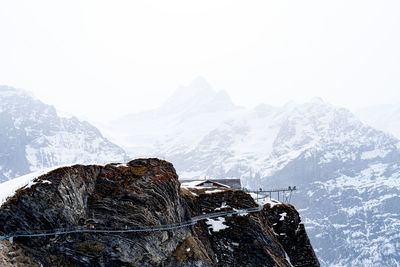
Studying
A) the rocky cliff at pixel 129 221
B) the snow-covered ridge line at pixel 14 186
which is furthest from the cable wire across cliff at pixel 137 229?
the snow-covered ridge line at pixel 14 186

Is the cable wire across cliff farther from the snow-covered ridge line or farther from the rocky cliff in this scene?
the snow-covered ridge line

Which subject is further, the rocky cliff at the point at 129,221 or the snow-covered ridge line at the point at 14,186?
the snow-covered ridge line at the point at 14,186

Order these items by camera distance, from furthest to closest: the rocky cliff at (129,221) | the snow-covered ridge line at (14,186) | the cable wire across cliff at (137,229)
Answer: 1. the snow-covered ridge line at (14,186)
2. the rocky cliff at (129,221)
3. the cable wire across cliff at (137,229)

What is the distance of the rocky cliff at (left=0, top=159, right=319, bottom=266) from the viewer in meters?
51.3

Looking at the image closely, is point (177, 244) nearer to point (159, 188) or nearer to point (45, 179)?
point (159, 188)

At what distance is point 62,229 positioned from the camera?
52.8m

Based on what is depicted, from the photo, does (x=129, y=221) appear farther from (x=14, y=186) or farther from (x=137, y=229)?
(x=14, y=186)

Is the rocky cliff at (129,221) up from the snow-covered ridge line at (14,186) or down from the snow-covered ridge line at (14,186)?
down

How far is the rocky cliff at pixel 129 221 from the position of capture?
51344mm

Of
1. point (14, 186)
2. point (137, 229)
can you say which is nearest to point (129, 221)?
point (137, 229)

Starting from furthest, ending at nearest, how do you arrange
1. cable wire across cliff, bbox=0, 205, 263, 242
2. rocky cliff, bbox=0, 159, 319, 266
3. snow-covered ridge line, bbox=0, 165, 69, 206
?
snow-covered ridge line, bbox=0, 165, 69, 206
rocky cliff, bbox=0, 159, 319, 266
cable wire across cliff, bbox=0, 205, 263, 242

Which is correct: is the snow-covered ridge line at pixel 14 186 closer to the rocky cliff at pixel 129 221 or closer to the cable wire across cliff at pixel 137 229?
the rocky cliff at pixel 129 221

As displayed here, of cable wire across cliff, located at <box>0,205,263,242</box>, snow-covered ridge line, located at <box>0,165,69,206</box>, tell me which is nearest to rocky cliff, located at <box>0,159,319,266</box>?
cable wire across cliff, located at <box>0,205,263,242</box>

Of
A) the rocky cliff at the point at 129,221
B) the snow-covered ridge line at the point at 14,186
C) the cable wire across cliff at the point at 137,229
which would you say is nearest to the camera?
the cable wire across cliff at the point at 137,229
